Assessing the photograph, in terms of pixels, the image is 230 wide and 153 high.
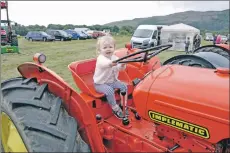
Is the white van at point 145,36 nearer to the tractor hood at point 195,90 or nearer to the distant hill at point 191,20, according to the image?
the tractor hood at point 195,90

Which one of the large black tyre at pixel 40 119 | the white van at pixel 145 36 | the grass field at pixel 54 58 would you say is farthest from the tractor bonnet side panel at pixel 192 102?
the white van at pixel 145 36

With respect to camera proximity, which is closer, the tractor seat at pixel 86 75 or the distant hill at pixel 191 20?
the tractor seat at pixel 86 75

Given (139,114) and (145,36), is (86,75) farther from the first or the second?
(145,36)

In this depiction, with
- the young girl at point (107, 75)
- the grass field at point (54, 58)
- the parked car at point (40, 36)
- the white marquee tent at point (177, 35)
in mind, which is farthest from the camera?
the parked car at point (40, 36)

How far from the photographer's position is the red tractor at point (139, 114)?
178 cm

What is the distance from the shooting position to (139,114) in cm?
219

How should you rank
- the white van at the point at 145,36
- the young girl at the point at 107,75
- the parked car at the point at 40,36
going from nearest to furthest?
1. the young girl at the point at 107,75
2. the white van at the point at 145,36
3. the parked car at the point at 40,36

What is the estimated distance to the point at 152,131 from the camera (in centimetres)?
243

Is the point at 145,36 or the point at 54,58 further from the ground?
the point at 145,36

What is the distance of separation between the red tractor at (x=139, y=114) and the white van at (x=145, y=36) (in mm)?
19390

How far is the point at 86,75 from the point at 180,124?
1.41 m

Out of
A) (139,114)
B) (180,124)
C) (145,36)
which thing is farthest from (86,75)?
(145,36)

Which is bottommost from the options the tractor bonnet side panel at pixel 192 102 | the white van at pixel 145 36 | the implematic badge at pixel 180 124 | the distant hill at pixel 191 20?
the implematic badge at pixel 180 124

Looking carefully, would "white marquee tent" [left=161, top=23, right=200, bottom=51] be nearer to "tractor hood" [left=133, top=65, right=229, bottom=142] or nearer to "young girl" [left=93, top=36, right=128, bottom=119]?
"young girl" [left=93, top=36, right=128, bottom=119]
